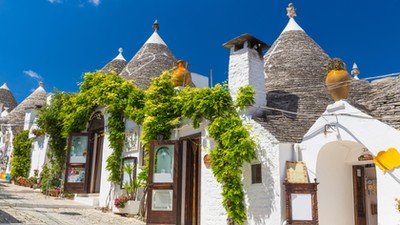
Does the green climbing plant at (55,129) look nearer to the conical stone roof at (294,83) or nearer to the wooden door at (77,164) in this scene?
the wooden door at (77,164)

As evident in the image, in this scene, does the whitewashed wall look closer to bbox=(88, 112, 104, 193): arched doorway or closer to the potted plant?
the potted plant

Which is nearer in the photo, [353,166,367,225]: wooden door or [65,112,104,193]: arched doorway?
[353,166,367,225]: wooden door

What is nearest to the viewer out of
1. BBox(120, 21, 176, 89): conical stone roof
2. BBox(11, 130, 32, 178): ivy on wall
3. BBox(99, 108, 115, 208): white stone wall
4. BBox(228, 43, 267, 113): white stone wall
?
BBox(228, 43, 267, 113): white stone wall

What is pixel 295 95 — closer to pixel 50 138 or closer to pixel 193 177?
pixel 193 177

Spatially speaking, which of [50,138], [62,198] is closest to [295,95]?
[62,198]

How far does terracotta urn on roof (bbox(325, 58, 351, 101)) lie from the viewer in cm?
910

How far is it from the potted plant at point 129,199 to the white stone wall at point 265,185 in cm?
429

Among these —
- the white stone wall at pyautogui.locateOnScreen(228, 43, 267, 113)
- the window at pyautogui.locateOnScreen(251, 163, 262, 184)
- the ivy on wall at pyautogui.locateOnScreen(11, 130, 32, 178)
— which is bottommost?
the window at pyautogui.locateOnScreen(251, 163, 262, 184)

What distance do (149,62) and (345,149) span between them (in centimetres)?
1091

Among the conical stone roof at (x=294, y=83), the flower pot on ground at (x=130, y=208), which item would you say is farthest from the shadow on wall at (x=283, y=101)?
A: the flower pot on ground at (x=130, y=208)

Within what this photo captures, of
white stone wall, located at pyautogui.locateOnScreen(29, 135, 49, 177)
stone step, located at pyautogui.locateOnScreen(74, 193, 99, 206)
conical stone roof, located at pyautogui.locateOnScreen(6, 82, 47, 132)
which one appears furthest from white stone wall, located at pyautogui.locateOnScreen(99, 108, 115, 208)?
conical stone roof, located at pyautogui.locateOnScreen(6, 82, 47, 132)

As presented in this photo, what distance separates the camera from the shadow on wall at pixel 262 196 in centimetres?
880

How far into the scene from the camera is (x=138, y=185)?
12.2 metres

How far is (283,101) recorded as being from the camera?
11.0 m
